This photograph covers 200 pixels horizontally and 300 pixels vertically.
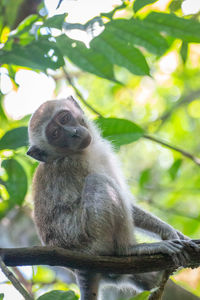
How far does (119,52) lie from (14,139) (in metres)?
1.51

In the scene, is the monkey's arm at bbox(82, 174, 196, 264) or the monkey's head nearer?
the monkey's arm at bbox(82, 174, 196, 264)

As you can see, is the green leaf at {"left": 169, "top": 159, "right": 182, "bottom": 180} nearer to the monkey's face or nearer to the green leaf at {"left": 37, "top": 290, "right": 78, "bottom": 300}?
the monkey's face

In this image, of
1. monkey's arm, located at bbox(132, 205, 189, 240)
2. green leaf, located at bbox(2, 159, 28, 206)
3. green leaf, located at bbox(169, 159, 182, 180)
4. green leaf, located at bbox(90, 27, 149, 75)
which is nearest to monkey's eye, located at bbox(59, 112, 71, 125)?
green leaf, located at bbox(2, 159, 28, 206)

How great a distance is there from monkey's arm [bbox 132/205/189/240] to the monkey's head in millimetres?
1062

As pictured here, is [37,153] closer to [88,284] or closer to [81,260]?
[88,284]

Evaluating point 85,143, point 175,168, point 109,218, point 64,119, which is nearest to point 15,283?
point 109,218

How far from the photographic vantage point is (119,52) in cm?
425

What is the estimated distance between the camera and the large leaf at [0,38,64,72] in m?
4.05

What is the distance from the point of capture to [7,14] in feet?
15.3

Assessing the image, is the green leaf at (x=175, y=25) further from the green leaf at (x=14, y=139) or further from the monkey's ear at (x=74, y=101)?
the monkey's ear at (x=74, y=101)

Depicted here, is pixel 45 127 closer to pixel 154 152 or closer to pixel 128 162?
pixel 128 162

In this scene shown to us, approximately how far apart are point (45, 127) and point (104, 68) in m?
1.59

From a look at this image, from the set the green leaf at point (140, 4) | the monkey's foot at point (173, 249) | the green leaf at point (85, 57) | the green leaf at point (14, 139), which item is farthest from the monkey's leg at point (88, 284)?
the green leaf at point (140, 4)

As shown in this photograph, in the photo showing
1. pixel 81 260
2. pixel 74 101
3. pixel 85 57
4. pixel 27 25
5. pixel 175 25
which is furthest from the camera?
pixel 74 101
